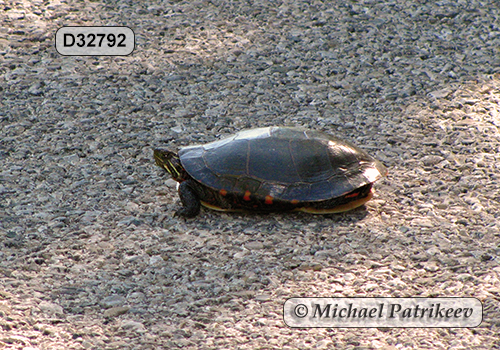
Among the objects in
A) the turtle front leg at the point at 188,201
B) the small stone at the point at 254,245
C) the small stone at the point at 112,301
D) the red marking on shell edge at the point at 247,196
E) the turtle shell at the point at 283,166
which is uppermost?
the turtle shell at the point at 283,166

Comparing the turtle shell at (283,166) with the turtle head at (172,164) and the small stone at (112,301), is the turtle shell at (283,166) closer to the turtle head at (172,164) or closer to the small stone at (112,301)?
the turtle head at (172,164)

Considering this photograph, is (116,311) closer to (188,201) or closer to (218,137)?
(188,201)

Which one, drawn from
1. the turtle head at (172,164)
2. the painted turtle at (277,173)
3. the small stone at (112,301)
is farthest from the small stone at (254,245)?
the small stone at (112,301)

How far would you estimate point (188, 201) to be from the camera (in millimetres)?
3598

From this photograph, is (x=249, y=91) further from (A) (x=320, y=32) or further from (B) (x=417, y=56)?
(B) (x=417, y=56)

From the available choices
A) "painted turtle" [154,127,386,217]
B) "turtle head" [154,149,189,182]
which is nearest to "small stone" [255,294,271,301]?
"painted turtle" [154,127,386,217]

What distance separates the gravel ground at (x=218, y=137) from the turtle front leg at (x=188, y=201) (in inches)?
2.9

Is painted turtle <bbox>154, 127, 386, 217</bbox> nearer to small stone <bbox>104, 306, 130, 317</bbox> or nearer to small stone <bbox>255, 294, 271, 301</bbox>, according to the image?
small stone <bbox>255, 294, 271, 301</bbox>

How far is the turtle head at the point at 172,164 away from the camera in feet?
12.2

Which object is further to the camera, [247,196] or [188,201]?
[188,201]

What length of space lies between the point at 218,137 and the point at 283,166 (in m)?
1.17

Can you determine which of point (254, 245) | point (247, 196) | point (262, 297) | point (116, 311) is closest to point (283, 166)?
point (247, 196)

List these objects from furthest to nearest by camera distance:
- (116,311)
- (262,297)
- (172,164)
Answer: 1. (172,164)
2. (262,297)
3. (116,311)

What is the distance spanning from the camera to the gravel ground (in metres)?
2.90
